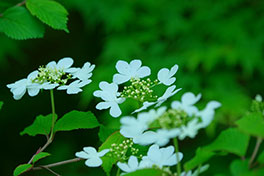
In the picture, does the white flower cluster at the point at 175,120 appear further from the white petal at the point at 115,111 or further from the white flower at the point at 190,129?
the white petal at the point at 115,111

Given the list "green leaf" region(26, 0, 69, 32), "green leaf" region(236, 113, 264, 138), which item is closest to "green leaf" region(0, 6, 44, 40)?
"green leaf" region(26, 0, 69, 32)

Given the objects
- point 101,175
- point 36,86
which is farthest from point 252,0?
point 36,86

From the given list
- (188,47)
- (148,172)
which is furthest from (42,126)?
(188,47)

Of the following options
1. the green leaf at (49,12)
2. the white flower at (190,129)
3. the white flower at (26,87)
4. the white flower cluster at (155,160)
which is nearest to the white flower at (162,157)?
the white flower cluster at (155,160)

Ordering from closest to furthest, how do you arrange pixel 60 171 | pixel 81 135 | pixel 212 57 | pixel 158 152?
1. pixel 158 152
2. pixel 212 57
3. pixel 60 171
4. pixel 81 135

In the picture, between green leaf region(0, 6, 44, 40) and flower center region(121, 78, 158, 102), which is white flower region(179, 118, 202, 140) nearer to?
flower center region(121, 78, 158, 102)

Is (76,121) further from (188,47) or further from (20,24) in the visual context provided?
(188,47)

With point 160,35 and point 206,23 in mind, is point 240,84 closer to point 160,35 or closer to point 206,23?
point 206,23
